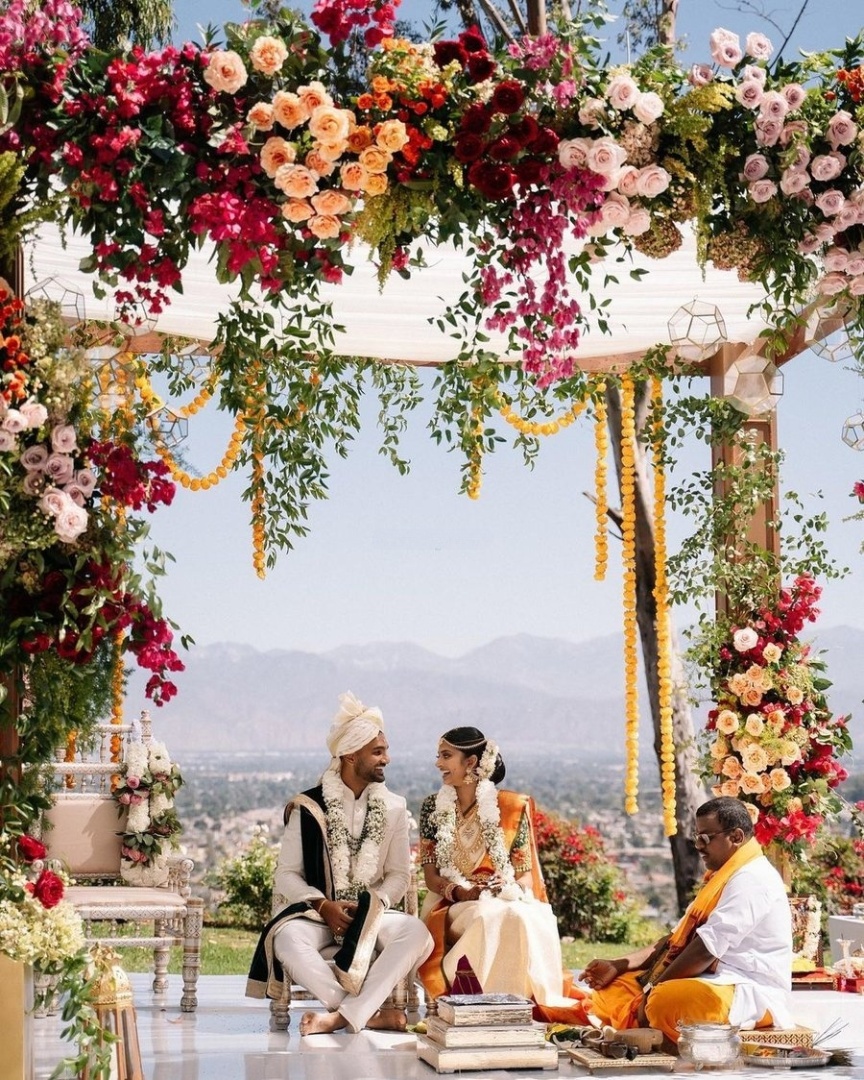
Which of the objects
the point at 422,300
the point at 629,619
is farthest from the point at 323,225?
the point at 629,619

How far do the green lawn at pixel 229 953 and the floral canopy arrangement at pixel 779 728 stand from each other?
7.89 ft

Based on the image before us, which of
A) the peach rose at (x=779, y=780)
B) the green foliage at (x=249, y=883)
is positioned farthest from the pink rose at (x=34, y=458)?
the green foliage at (x=249, y=883)

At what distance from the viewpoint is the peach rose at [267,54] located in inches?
155

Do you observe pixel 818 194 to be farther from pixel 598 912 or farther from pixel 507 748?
pixel 507 748

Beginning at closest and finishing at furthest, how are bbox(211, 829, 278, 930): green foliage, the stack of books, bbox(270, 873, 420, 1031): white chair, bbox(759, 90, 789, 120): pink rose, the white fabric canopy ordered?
bbox(759, 90, 789, 120): pink rose, the stack of books, bbox(270, 873, 420, 1031): white chair, the white fabric canopy, bbox(211, 829, 278, 930): green foliage

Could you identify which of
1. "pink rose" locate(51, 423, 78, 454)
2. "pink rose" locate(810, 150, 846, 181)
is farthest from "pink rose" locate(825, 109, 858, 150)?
"pink rose" locate(51, 423, 78, 454)

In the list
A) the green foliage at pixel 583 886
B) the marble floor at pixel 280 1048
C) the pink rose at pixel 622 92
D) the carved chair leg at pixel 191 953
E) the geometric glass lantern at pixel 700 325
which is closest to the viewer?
the pink rose at pixel 622 92

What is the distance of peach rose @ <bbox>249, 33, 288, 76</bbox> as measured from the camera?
3.95m

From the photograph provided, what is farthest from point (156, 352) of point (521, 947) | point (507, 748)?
point (507, 748)

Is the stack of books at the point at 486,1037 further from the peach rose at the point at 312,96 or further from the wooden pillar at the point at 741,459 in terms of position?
the peach rose at the point at 312,96

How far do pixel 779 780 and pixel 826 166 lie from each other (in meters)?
3.73

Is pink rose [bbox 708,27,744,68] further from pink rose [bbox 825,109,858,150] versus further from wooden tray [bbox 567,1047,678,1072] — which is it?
wooden tray [bbox 567,1047,678,1072]

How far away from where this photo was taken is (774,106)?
4.27 metres

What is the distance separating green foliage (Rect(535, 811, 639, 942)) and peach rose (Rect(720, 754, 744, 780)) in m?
4.41
